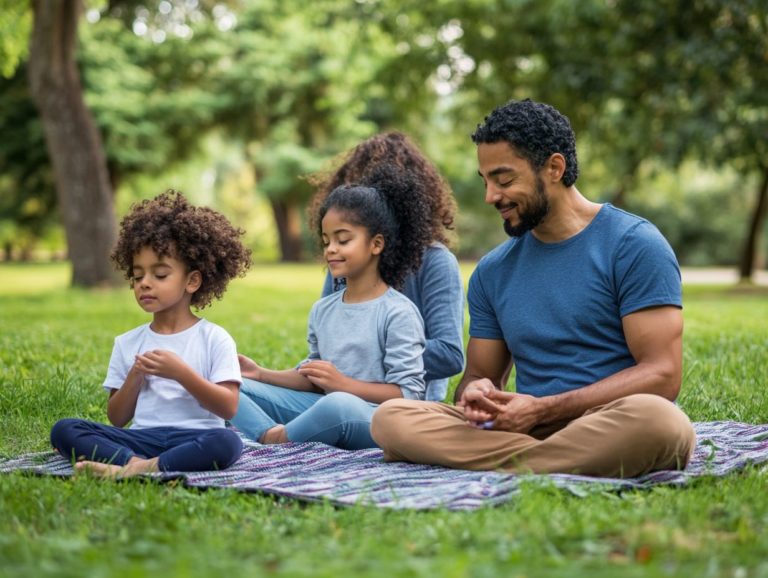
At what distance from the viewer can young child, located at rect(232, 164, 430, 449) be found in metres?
4.60

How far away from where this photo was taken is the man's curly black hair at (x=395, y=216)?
4.72m

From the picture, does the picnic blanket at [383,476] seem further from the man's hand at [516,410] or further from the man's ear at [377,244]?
the man's ear at [377,244]

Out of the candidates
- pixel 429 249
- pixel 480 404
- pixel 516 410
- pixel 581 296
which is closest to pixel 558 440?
pixel 516 410

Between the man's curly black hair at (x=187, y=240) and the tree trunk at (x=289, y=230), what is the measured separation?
3275 cm

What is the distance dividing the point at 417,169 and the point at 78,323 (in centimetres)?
657

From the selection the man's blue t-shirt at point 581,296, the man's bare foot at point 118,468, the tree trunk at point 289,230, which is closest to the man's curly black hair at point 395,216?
the man's blue t-shirt at point 581,296

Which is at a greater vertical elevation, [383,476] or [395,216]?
[395,216]

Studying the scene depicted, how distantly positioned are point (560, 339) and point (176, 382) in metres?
1.65

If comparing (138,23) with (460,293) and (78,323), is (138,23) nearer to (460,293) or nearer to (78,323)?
(78,323)

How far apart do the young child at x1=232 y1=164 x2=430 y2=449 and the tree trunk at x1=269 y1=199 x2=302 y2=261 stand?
32550 millimetres

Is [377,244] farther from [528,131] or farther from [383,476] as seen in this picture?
[383,476]

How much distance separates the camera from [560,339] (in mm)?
4152

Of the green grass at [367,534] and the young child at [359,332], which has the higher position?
the young child at [359,332]

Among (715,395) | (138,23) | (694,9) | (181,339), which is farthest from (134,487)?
(138,23)
